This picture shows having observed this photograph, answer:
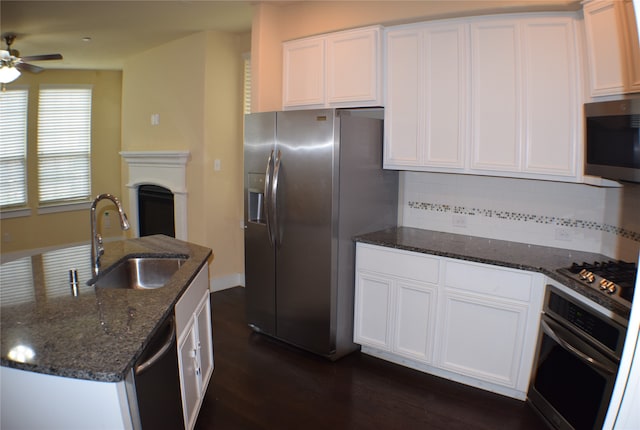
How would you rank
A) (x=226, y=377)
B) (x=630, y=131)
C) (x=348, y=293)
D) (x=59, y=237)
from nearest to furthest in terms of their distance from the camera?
(x=630, y=131) → (x=226, y=377) → (x=348, y=293) → (x=59, y=237)

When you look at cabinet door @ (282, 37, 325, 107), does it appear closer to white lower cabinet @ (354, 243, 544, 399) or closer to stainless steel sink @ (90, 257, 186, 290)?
white lower cabinet @ (354, 243, 544, 399)

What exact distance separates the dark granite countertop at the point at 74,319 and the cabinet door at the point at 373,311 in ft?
4.19

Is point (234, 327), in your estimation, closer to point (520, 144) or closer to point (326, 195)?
point (326, 195)

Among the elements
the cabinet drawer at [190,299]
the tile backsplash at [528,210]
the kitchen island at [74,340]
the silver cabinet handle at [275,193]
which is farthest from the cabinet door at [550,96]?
the kitchen island at [74,340]

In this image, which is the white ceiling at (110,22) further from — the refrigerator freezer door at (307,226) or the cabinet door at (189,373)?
the cabinet door at (189,373)

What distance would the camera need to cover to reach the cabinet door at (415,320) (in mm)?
2951

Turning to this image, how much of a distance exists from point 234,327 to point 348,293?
114 centimetres

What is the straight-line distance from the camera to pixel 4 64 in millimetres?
3586

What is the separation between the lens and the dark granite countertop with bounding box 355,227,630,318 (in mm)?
2570

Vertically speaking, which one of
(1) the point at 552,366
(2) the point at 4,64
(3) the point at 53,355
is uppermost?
(2) the point at 4,64

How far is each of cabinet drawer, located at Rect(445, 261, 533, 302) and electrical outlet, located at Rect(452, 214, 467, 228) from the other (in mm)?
627

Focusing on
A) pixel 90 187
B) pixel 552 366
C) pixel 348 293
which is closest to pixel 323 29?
pixel 348 293

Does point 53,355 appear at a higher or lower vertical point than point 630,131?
lower

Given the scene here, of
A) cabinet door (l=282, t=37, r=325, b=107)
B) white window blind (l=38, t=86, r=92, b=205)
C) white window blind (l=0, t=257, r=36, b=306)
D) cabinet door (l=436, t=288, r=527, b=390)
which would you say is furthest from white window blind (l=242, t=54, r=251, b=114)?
white window blind (l=38, t=86, r=92, b=205)
